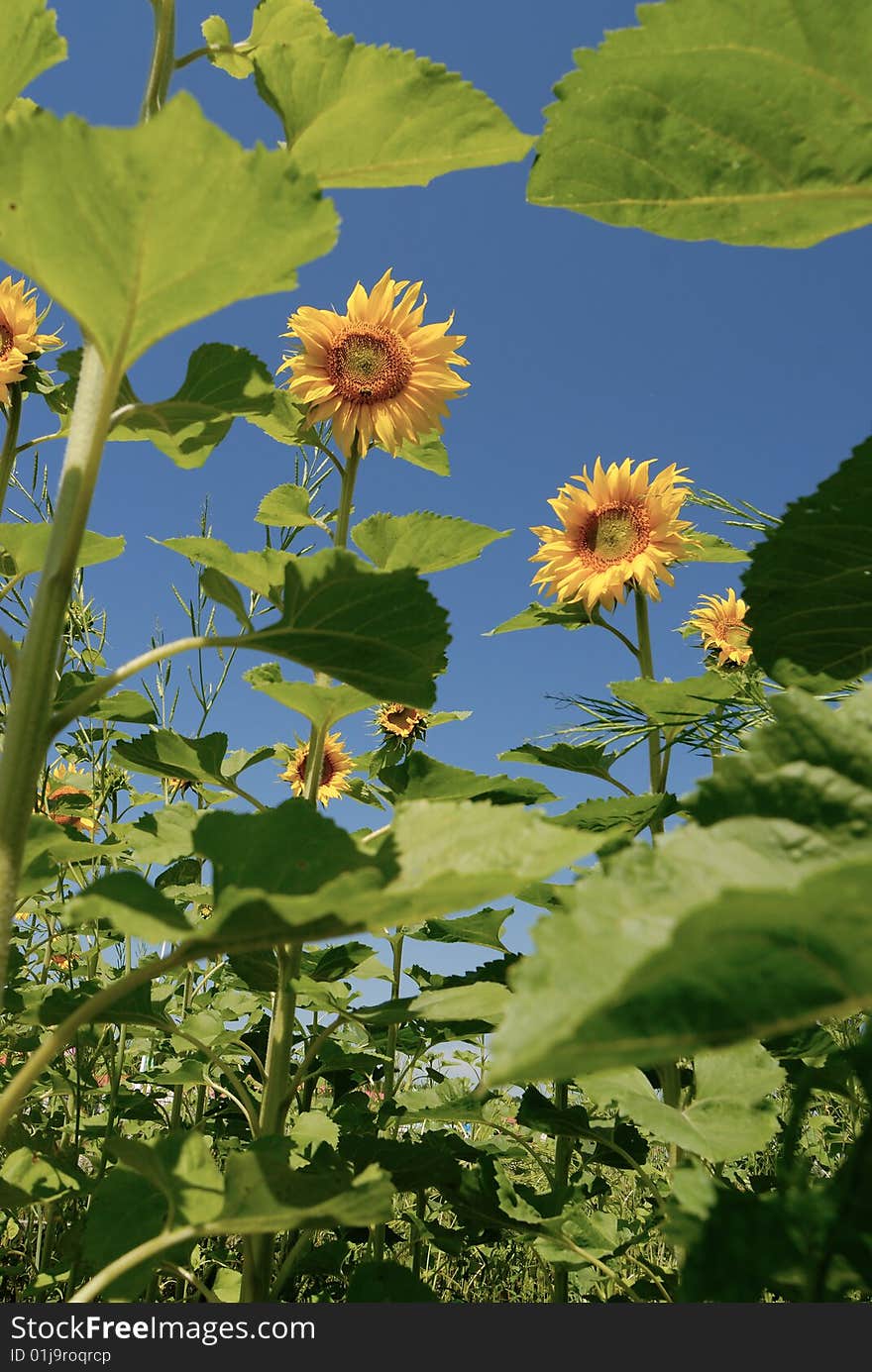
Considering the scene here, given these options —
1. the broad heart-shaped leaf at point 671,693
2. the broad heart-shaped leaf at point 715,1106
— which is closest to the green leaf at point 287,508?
the broad heart-shaped leaf at point 671,693

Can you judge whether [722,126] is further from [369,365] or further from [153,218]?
[369,365]

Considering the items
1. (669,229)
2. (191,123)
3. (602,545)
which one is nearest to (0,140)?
(191,123)

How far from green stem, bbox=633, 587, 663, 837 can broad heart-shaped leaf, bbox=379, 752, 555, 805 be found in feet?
0.81

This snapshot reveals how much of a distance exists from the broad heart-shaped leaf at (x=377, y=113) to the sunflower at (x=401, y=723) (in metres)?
2.22

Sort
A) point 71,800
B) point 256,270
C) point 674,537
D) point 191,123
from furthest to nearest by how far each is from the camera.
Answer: point 71,800 < point 674,537 < point 256,270 < point 191,123

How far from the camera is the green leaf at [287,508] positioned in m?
2.04

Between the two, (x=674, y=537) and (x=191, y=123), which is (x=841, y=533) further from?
(x=674, y=537)

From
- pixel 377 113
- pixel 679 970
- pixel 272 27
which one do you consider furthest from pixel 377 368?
pixel 679 970

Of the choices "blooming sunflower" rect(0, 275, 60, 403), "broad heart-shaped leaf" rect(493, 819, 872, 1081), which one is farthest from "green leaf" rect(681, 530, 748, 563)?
"broad heart-shaped leaf" rect(493, 819, 872, 1081)

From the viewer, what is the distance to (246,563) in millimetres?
1420

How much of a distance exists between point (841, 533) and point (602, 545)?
167 centimetres

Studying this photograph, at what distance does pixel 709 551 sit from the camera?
237cm

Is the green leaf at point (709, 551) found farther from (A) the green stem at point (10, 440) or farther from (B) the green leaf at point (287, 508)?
(A) the green stem at point (10, 440)

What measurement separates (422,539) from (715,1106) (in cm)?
111
